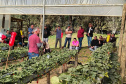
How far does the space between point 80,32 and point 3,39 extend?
5.35 m

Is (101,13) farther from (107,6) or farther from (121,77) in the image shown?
(121,77)

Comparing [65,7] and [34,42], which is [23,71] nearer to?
[34,42]

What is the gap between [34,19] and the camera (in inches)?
1155

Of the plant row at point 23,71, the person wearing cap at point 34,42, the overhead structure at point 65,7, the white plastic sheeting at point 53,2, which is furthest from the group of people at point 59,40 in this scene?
the white plastic sheeting at point 53,2

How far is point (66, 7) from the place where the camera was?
8.75 metres

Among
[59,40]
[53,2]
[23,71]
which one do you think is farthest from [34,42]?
[59,40]

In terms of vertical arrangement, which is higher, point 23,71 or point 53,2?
point 53,2

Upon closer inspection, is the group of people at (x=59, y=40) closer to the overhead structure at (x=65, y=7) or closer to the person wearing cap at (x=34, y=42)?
the person wearing cap at (x=34, y=42)

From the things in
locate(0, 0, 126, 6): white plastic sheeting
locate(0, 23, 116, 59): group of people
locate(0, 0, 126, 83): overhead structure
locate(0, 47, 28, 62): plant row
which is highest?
locate(0, 0, 126, 6): white plastic sheeting

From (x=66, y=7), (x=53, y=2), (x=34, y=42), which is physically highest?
(x=53, y=2)

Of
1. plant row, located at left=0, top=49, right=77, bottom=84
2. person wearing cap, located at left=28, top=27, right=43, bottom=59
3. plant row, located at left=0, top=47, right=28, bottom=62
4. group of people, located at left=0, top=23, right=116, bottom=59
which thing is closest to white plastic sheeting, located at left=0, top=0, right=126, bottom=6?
group of people, located at left=0, top=23, right=116, bottom=59

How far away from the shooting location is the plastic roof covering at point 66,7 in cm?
817

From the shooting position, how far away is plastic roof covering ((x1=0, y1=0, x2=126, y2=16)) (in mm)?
8168

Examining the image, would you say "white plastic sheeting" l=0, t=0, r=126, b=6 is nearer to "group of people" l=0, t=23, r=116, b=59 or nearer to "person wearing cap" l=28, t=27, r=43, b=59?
"group of people" l=0, t=23, r=116, b=59
